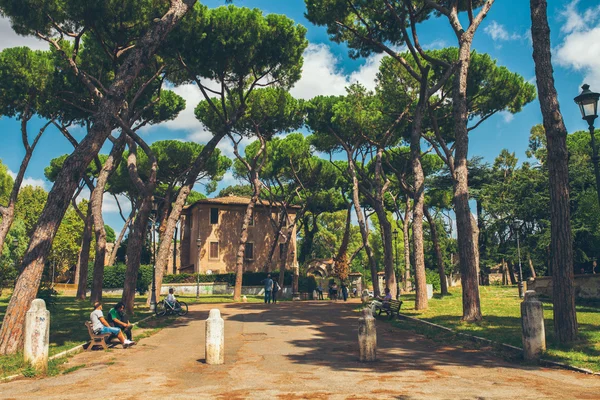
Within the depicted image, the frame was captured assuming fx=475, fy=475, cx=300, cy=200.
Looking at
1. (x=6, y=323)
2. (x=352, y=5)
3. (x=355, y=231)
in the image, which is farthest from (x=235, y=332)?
(x=355, y=231)

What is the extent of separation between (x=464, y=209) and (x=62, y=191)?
1090cm

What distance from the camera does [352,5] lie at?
19.9 meters

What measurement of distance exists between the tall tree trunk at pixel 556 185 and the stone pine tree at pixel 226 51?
39.8 feet

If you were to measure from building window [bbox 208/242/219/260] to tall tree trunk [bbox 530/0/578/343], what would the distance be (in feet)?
121

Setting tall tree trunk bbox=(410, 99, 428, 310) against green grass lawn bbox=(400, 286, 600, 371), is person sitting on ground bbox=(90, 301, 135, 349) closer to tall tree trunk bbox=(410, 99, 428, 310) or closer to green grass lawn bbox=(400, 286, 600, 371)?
green grass lawn bbox=(400, 286, 600, 371)

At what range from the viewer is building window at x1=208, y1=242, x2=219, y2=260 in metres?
44.2

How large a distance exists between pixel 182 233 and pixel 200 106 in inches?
966

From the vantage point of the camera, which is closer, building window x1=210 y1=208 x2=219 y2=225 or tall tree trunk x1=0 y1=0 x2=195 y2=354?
tall tree trunk x1=0 y1=0 x2=195 y2=354

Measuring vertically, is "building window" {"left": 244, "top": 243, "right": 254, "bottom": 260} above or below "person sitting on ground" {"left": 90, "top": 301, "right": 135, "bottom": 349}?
above

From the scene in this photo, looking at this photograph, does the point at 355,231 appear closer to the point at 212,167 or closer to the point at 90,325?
the point at 212,167

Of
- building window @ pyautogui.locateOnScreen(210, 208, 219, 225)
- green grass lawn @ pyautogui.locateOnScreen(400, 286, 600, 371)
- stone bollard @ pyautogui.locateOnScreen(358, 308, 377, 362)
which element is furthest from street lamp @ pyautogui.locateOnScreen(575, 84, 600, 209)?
building window @ pyautogui.locateOnScreen(210, 208, 219, 225)

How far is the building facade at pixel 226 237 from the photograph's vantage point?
145 feet

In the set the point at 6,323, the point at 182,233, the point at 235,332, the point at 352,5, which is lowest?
the point at 235,332

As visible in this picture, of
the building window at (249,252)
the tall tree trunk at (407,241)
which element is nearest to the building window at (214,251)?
the building window at (249,252)
